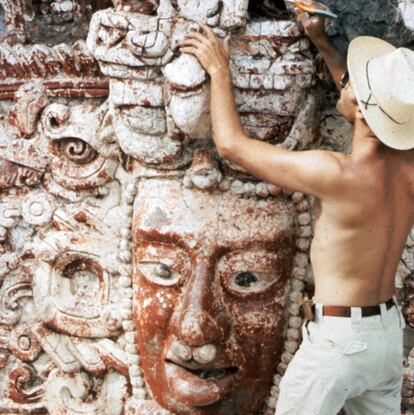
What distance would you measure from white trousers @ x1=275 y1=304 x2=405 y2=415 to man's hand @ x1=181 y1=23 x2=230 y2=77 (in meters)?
0.88

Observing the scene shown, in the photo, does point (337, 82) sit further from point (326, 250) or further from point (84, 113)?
point (84, 113)

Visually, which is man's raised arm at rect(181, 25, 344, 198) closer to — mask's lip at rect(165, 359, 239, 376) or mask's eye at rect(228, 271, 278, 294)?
mask's eye at rect(228, 271, 278, 294)

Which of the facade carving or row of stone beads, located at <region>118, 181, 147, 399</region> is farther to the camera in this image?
row of stone beads, located at <region>118, 181, 147, 399</region>

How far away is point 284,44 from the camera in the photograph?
3055 millimetres

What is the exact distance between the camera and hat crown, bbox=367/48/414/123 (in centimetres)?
282

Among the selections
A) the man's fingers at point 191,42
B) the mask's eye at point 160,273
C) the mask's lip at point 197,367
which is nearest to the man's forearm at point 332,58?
the man's fingers at point 191,42

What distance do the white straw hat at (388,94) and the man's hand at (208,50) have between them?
420 millimetres

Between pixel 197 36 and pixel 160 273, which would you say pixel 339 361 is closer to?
pixel 160 273

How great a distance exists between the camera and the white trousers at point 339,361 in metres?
2.96

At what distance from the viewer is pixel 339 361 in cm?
296

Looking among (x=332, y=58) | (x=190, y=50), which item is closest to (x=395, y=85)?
(x=332, y=58)

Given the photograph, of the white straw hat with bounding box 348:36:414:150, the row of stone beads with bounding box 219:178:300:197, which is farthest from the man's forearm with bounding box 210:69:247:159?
the white straw hat with bounding box 348:36:414:150

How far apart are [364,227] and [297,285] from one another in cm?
53

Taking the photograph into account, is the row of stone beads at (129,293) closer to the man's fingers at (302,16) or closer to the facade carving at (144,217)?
the facade carving at (144,217)
